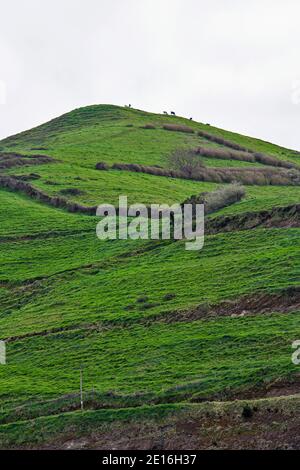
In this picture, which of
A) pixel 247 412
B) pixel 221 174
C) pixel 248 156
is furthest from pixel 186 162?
pixel 247 412

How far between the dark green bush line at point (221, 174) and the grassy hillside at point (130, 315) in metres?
16.1

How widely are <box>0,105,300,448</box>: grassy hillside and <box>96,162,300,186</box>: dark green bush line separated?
52.9 ft

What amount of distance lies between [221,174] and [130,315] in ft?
200

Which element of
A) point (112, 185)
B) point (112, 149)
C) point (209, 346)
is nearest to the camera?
point (209, 346)

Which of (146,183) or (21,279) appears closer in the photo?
(21,279)

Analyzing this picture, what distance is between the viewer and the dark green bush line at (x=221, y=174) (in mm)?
111875

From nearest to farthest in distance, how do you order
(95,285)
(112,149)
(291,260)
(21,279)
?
(291,260) < (95,285) < (21,279) < (112,149)

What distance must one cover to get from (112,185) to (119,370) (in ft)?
174

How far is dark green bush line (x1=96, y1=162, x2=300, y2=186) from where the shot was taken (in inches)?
4405

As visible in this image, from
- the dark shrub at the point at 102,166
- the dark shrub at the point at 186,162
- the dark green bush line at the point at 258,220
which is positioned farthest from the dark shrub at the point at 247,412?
the dark shrub at the point at 186,162
